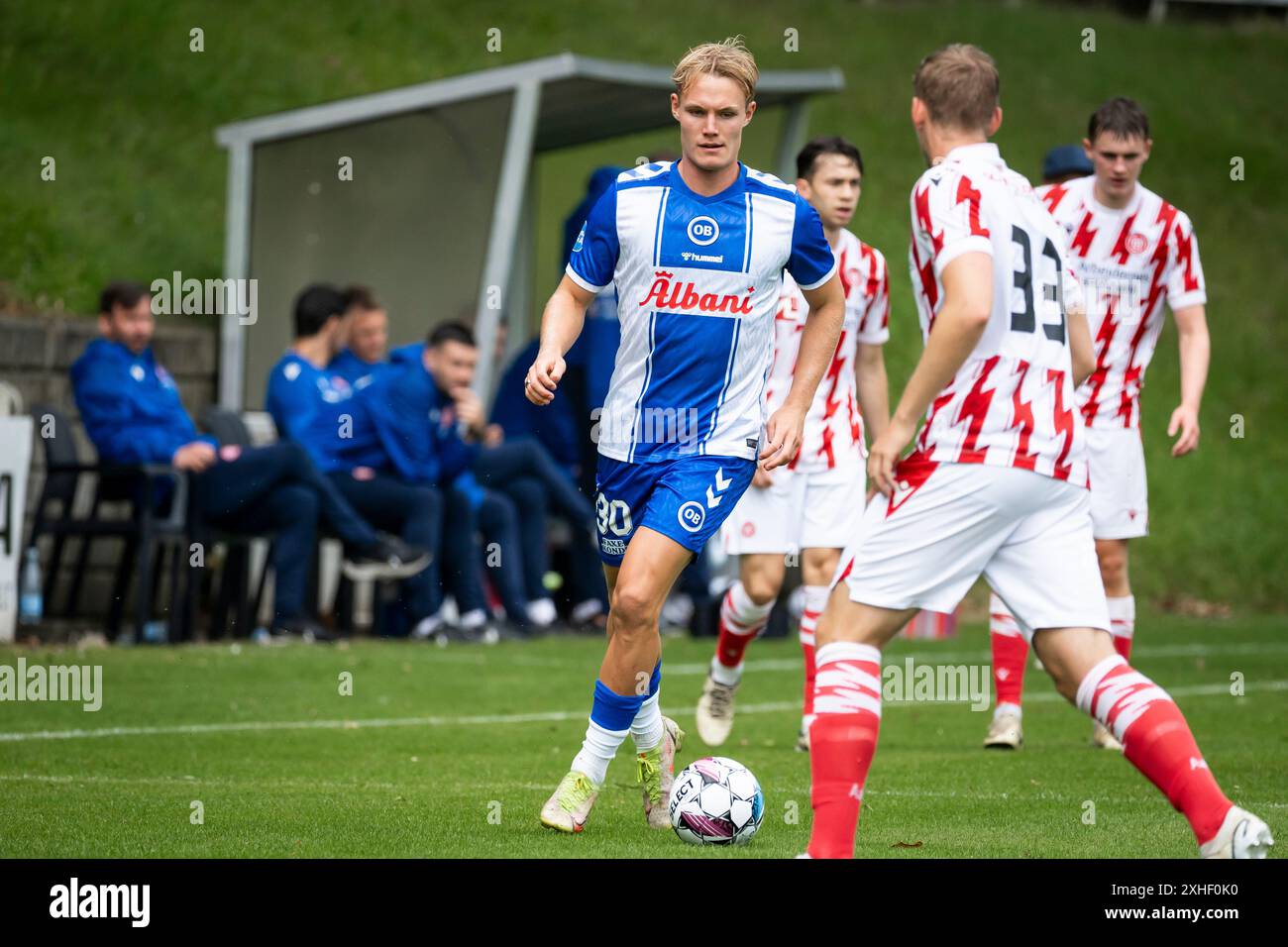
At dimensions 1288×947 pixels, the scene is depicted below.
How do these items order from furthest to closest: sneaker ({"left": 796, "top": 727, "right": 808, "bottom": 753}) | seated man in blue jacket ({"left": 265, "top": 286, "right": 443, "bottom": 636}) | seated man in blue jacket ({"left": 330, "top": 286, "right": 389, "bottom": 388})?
seated man in blue jacket ({"left": 330, "top": 286, "right": 389, "bottom": 388}), seated man in blue jacket ({"left": 265, "top": 286, "right": 443, "bottom": 636}), sneaker ({"left": 796, "top": 727, "right": 808, "bottom": 753})

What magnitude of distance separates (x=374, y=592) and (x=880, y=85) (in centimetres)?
1890

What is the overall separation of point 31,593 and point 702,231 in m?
7.46

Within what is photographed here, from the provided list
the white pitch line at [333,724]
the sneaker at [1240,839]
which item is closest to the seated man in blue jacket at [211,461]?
the white pitch line at [333,724]

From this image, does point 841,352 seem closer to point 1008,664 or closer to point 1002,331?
point 1008,664

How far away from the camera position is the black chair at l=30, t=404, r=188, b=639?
11.8 meters

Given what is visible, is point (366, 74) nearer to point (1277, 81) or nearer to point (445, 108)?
point (445, 108)

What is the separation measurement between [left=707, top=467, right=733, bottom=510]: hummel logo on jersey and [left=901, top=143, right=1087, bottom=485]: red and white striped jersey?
920 millimetres

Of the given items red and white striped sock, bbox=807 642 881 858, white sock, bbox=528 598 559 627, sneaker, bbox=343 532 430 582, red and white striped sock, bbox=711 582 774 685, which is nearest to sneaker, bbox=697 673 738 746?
red and white striped sock, bbox=711 582 774 685

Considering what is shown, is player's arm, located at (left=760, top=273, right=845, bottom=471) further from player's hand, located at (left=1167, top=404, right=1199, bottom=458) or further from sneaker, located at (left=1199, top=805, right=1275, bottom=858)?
player's hand, located at (left=1167, top=404, right=1199, bottom=458)

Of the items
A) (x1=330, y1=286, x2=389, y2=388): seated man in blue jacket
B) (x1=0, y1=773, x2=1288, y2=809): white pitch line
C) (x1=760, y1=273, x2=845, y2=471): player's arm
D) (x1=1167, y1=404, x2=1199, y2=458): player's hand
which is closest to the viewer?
(x1=760, y1=273, x2=845, y2=471): player's arm

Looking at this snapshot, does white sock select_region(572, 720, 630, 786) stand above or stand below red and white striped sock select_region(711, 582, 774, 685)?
below

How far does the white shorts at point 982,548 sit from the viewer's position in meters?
4.99

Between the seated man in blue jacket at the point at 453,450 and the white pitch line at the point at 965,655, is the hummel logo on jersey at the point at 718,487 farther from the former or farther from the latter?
the seated man in blue jacket at the point at 453,450

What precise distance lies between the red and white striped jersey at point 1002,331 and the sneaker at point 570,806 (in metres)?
1.57
